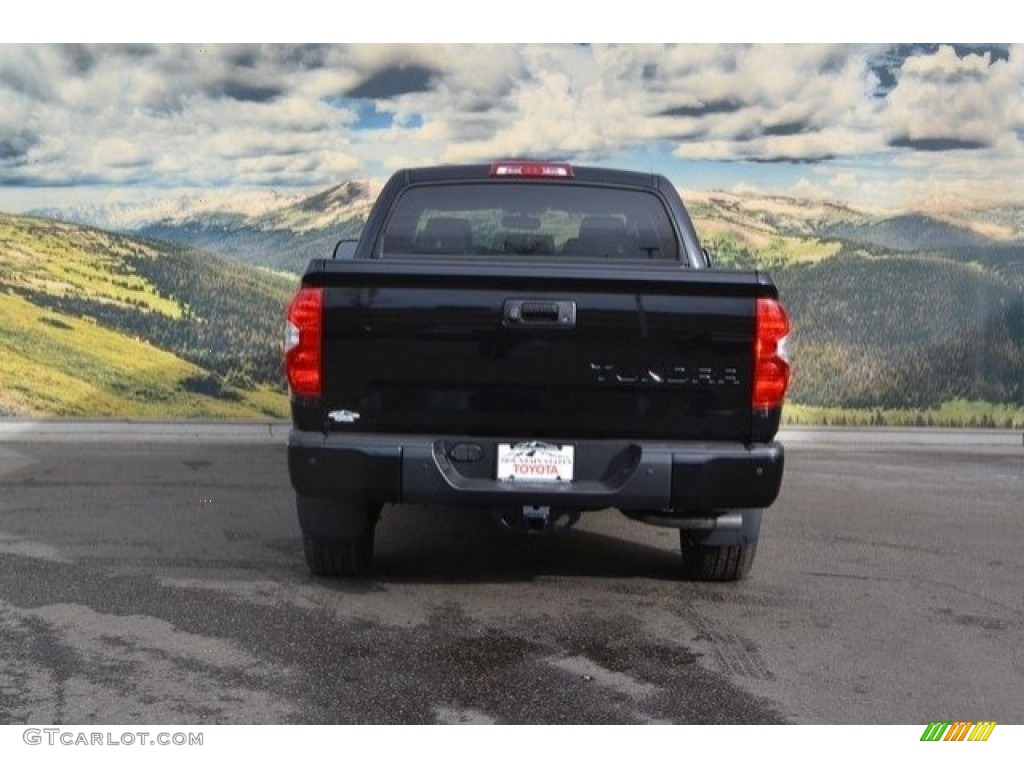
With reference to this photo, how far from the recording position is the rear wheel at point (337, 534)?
6312 millimetres

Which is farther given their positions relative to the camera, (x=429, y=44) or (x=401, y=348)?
(x=429, y=44)

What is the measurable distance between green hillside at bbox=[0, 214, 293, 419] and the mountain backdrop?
0.6 inches

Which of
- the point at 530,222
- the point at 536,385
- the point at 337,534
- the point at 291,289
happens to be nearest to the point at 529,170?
the point at 530,222

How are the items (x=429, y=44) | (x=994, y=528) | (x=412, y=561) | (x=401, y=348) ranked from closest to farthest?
(x=401, y=348), (x=412, y=561), (x=994, y=528), (x=429, y=44)

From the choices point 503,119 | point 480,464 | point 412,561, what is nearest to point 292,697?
point 480,464

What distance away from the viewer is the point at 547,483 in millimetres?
5723

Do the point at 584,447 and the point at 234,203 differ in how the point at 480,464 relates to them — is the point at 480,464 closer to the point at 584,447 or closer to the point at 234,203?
the point at 584,447

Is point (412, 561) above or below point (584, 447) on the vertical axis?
below

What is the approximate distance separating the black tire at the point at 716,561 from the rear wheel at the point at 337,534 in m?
1.57

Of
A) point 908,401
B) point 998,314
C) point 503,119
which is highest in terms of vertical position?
point 503,119

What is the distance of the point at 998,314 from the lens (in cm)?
1395

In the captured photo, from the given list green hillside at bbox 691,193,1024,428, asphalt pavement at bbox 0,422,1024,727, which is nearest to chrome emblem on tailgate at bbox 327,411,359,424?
asphalt pavement at bbox 0,422,1024,727

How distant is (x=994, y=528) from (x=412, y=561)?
3.88 m
